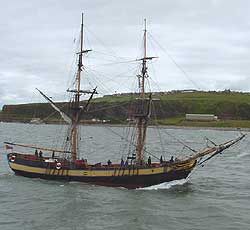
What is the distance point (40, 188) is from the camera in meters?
52.9

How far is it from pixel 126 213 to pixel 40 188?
14331mm

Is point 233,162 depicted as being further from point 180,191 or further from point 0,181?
point 0,181

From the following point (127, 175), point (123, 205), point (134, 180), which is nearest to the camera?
point (123, 205)

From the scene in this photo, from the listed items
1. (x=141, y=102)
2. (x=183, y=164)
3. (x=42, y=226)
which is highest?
(x=141, y=102)

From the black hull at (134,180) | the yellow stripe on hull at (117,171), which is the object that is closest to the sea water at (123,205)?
the black hull at (134,180)

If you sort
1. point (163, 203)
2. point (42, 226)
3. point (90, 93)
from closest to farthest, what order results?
point (42, 226)
point (163, 203)
point (90, 93)

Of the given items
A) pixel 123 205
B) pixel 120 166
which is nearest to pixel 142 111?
pixel 120 166

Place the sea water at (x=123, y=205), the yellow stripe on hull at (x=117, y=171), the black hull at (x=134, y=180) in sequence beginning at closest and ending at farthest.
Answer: the sea water at (x=123, y=205), the yellow stripe on hull at (x=117, y=171), the black hull at (x=134, y=180)

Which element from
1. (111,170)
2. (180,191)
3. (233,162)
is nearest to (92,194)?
(111,170)

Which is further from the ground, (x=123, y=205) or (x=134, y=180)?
(x=134, y=180)

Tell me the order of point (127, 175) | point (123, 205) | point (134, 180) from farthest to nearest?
point (134, 180) → point (127, 175) → point (123, 205)

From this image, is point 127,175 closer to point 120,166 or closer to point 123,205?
point 120,166

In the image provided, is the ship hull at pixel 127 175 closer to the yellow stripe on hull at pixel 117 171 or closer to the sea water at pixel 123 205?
the yellow stripe on hull at pixel 117 171

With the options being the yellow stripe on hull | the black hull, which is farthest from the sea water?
the yellow stripe on hull
